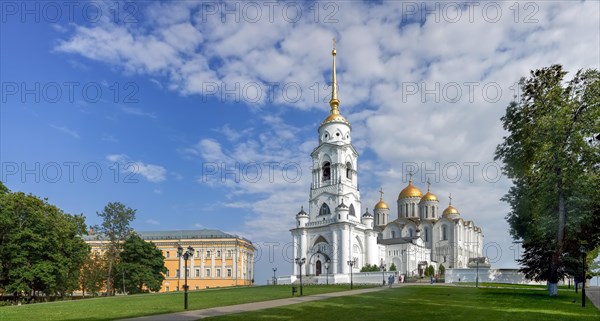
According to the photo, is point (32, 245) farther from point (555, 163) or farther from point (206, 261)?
point (206, 261)

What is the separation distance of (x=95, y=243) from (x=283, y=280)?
43.5 metres

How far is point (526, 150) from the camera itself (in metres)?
31.8

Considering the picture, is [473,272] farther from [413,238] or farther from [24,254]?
[24,254]

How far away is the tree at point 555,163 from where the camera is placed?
28766mm

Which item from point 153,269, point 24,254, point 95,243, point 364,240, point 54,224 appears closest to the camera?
point 24,254

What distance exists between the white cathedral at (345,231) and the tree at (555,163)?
2864 centimetres

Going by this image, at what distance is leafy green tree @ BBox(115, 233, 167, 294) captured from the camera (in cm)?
5781

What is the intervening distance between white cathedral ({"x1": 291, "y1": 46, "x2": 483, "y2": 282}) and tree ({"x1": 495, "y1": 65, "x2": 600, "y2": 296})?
1128 inches

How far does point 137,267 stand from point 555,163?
157 feet

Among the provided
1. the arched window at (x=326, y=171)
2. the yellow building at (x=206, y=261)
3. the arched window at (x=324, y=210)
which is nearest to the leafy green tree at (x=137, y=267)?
the arched window at (x=324, y=210)

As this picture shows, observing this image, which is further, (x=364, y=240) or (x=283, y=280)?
(x=364, y=240)

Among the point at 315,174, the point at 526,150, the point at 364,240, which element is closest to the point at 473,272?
the point at 364,240

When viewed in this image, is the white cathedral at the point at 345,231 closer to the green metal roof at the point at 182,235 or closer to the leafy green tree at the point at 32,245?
the green metal roof at the point at 182,235

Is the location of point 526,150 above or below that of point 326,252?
above
